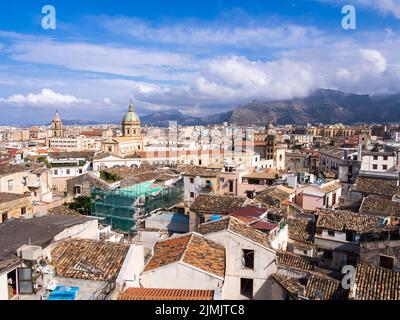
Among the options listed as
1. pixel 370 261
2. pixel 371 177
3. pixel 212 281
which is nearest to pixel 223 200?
pixel 370 261

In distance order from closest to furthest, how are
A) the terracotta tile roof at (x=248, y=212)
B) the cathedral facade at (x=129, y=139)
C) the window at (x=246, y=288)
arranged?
the window at (x=246, y=288)
the terracotta tile roof at (x=248, y=212)
the cathedral facade at (x=129, y=139)

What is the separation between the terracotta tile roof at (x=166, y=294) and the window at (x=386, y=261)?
8823 millimetres

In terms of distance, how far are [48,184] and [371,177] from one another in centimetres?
2832

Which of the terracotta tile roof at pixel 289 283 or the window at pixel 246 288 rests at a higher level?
the terracotta tile roof at pixel 289 283

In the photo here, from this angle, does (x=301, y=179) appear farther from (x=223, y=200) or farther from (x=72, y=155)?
(x=72, y=155)

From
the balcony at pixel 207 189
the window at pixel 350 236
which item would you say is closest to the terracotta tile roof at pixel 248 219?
the window at pixel 350 236

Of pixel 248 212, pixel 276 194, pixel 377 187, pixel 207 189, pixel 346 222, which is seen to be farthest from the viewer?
pixel 207 189

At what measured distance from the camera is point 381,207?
867 inches

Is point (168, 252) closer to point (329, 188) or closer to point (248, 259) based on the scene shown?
point (248, 259)

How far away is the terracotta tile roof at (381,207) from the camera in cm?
2136

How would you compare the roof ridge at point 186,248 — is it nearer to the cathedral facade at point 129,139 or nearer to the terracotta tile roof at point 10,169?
the terracotta tile roof at point 10,169

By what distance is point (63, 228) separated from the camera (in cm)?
1155

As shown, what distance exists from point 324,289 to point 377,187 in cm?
1958

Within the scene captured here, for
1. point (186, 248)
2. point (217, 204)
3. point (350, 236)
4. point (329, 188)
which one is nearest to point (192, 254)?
point (186, 248)
